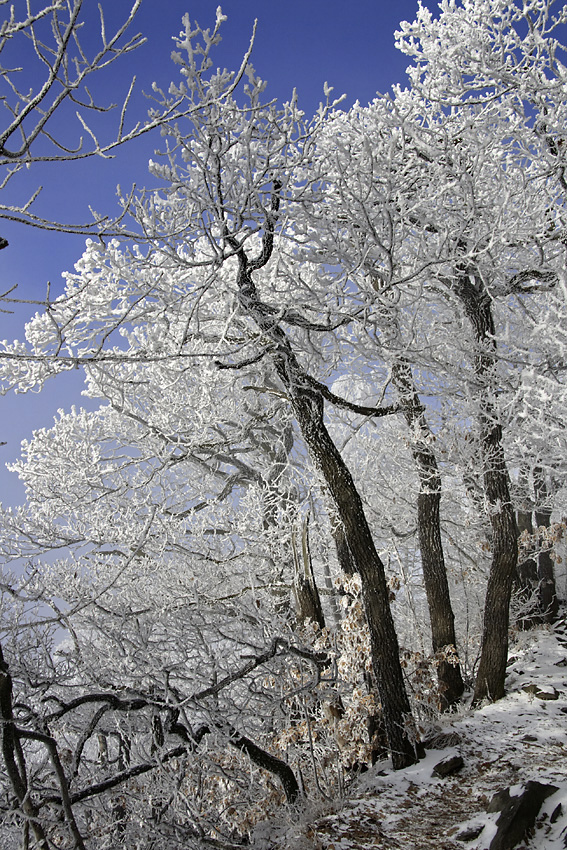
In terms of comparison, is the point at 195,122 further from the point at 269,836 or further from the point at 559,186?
the point at 269,836

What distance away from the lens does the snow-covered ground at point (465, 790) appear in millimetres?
3984

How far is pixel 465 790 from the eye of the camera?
198 inches

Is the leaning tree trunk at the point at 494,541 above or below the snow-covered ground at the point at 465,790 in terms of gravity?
above

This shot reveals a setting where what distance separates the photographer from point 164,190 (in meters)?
4.72

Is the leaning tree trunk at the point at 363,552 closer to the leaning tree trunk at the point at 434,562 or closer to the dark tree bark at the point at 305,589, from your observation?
the dark tree bark at the point at 305,589

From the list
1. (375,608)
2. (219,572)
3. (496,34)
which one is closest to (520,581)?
(219,572)

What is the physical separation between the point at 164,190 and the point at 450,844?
17.5 feet

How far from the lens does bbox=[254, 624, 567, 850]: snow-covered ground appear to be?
3984 mm

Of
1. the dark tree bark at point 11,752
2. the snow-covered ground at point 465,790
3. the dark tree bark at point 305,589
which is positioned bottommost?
the snow-covered ground at point 465,790

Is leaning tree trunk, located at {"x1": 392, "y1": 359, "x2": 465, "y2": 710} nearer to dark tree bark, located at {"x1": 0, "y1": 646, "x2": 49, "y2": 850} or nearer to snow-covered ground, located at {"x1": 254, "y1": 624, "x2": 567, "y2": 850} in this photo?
snow-covered ground, located at {"x1": 254, "y1": 624, "x2": 567, "y2": 850}

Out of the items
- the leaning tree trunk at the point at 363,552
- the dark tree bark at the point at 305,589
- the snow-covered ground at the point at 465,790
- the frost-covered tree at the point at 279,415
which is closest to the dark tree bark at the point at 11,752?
the frost-covered tree at the point at 279,415

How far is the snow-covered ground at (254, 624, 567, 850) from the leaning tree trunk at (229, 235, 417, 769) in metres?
0.42

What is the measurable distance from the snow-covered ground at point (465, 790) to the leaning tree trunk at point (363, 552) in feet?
1.39

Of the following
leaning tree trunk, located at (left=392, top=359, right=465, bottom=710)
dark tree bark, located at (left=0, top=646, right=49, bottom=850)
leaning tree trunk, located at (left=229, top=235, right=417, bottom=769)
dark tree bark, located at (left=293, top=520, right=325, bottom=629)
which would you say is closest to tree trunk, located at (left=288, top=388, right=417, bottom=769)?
leaning tree trunk, located at (left=229, top=235, right=417, bottom=769)
